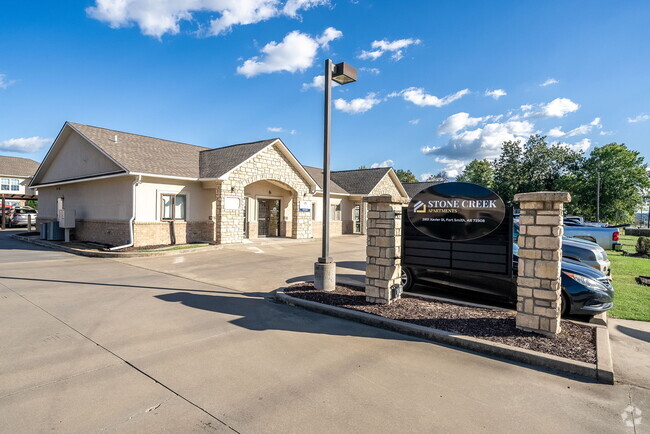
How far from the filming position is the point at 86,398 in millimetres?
3402

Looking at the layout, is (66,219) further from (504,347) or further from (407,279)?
(504,347)

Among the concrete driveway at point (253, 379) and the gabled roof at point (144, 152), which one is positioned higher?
the gabled roof at point (144, 152)

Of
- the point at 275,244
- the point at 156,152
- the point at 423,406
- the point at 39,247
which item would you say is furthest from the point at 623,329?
the point at 39,247

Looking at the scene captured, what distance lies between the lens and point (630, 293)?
27.0ft

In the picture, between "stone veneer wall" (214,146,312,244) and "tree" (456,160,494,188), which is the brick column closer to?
"stone veneer wall" (214,146,312,244)

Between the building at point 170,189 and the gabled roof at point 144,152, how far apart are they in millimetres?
45

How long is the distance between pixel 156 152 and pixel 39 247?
6785 mm

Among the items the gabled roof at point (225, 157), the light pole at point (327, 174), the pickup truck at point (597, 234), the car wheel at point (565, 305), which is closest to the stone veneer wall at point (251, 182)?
the gabled roof at point (225, 157)

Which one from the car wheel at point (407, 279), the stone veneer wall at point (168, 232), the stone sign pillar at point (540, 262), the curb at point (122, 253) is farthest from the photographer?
the stone veneer wall at point (168, 232)

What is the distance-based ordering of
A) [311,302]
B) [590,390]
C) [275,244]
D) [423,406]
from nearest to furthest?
[423,406], [590,390], [311,302], [275,244]

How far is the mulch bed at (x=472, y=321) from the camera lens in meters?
4.62

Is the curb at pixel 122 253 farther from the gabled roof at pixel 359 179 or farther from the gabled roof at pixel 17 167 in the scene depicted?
the gabled roof at pixel 17 167

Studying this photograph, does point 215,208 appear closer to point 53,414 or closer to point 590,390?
point 53,414

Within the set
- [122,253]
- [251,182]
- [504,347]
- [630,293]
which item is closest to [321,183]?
[251,182]
